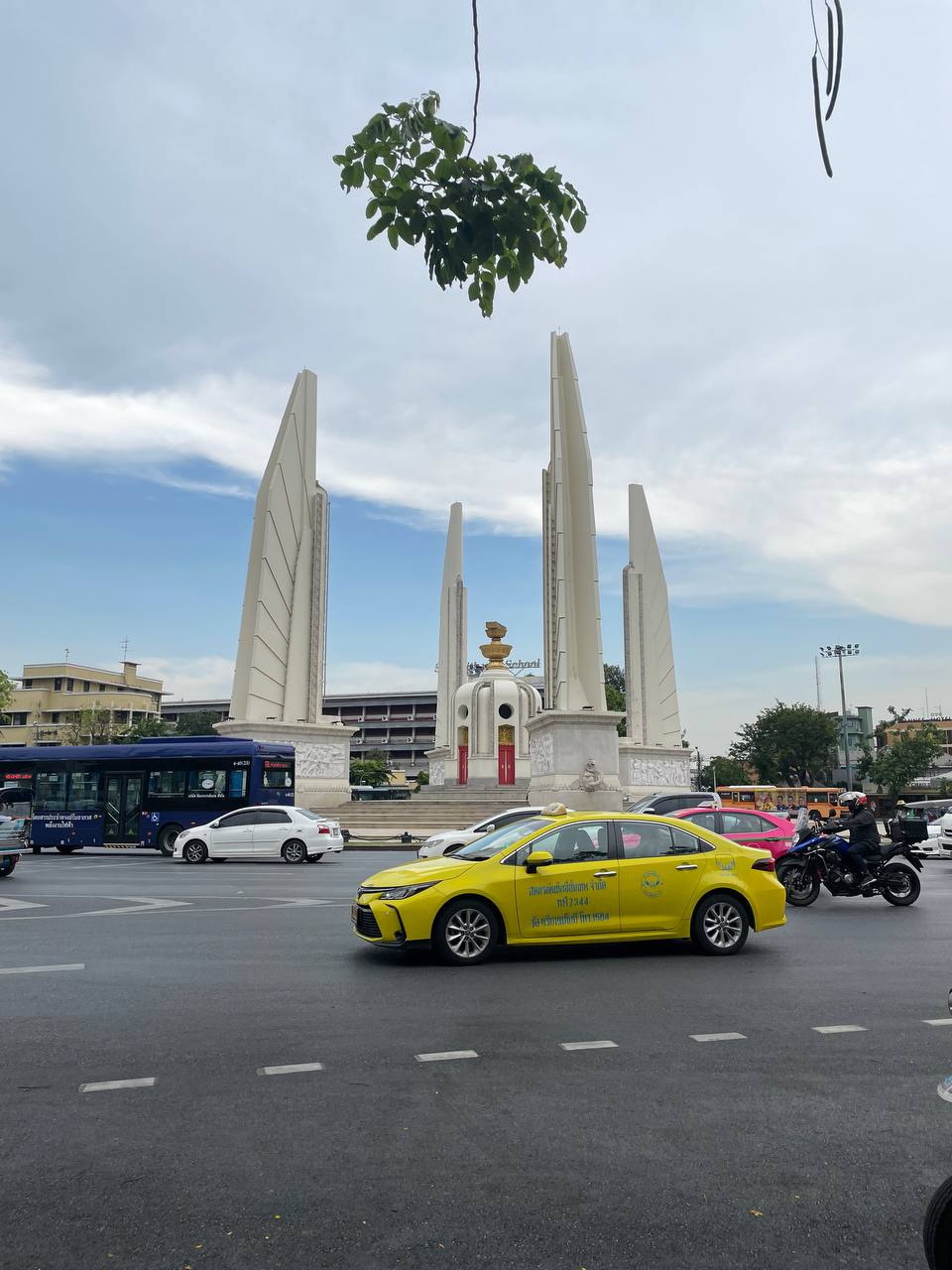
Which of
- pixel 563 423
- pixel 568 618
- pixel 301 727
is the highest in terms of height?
pixel 563 423

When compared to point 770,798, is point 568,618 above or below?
above

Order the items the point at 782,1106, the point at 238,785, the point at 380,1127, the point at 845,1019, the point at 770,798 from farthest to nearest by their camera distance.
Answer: the point at 770,798, the point at 238,785, the point at 845,1019, the point at 782,1106, the point at 380,1127

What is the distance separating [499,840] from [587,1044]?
3.82 metres

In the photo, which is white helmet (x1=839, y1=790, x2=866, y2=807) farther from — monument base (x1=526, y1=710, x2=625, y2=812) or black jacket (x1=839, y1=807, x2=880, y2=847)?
monument base (x1=526, y1=710, x2=625, y2=812)

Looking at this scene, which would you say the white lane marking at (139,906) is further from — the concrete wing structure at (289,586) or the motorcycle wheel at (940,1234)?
the concrete wing structure at (289,586)

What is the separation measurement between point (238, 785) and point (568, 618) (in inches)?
576

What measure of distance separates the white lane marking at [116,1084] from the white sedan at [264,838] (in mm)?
17162

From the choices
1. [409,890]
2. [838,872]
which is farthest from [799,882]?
[409,890]

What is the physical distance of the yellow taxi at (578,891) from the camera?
8562 millimetres

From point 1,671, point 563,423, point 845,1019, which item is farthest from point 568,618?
point 1,671

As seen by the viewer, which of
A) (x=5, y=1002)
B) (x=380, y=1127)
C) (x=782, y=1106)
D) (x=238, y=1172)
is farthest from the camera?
(x=5, y=1002)

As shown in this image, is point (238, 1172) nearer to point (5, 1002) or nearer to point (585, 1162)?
point (585, 1162)

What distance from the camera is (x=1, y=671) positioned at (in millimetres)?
54531

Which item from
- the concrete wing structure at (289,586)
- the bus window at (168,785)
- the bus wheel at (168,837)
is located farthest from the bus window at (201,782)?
the concrete wing structure at (289,586)
